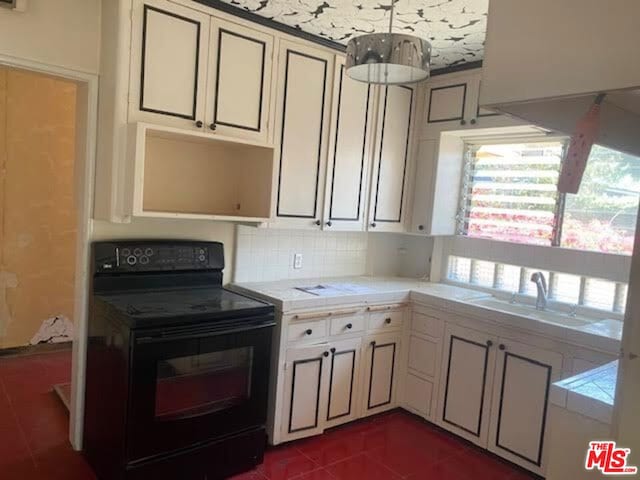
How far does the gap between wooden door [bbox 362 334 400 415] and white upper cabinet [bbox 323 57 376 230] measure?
80 cm

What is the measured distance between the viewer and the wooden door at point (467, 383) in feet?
9.14

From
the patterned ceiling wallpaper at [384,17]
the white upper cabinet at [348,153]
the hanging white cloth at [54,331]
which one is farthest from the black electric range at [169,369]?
the hanging white cloth at [54,331]

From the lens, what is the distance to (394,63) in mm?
1771

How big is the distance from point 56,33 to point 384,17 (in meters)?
1.64

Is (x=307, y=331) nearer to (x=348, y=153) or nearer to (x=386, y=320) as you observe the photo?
(x=386, y=320)

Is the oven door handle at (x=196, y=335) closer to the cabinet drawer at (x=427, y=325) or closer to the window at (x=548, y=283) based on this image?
the cabinet drawer at (x=427, y=325)

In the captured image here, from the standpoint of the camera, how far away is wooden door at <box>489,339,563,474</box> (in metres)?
2.52

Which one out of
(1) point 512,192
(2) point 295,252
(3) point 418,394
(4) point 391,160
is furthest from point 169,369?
(1) point 512,192

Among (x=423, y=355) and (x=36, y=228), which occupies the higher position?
(x=36, y=228)

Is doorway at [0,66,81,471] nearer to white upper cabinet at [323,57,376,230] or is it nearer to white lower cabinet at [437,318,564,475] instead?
white upper cabinet at [323,57,376,230]

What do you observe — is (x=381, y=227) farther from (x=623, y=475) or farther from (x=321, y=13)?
(x=623, y=475)

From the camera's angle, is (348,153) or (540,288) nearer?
(540,288)

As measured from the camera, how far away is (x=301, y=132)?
287 centimetres

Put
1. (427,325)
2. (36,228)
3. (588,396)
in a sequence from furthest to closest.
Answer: (36,228), (427,325), (588,396)
